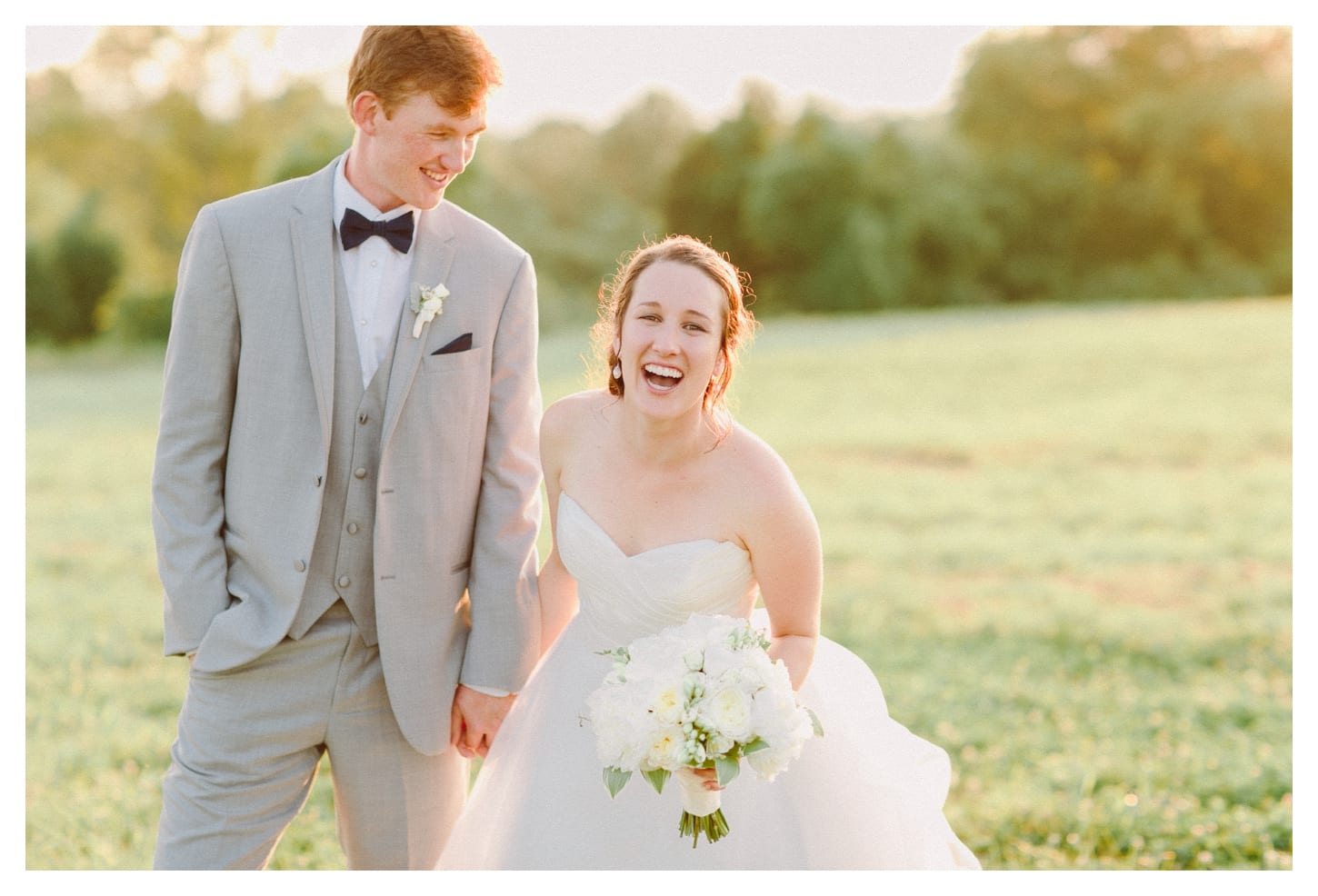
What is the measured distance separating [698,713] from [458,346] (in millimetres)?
1010

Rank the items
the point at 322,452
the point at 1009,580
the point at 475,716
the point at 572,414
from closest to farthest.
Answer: the point at 322,452 < the point at 475,716 < the point at 572,414 < the point at 1009,580

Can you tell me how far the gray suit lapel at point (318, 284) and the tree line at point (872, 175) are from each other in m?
17.7

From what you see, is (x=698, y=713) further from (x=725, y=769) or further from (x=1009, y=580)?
(x=1009, y=580)

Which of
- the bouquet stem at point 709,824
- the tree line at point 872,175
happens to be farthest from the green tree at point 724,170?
the bouquet stem at point 709,824

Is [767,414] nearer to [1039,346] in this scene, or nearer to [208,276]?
[1039,346]

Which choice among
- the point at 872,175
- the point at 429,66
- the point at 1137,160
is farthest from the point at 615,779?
the point at 1137,160

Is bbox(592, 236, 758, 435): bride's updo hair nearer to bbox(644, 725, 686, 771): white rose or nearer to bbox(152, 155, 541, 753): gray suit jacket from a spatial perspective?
bbox(152, 155, 541, 753): gray suit jacket

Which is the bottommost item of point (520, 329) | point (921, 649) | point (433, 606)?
point (921, 649)

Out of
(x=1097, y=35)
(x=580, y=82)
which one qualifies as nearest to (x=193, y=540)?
(x=580, y=82)

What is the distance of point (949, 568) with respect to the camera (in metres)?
8.80

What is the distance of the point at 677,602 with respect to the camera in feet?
9.22

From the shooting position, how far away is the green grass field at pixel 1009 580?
4.73 metres
